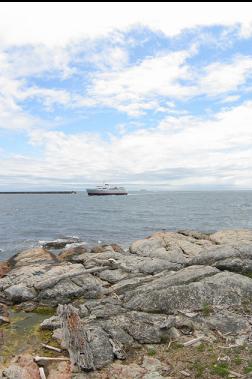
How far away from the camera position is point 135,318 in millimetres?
15531

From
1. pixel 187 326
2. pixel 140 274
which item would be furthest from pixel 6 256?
pixel 187 326

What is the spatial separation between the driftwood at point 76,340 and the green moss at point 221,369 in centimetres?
406

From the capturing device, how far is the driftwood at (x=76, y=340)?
Answer: 12.8 metres

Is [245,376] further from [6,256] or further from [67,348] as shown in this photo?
[6,256]

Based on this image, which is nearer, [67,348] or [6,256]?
[67,348]

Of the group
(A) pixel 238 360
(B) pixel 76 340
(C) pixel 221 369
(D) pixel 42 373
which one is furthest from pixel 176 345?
(D) pixel 42 373

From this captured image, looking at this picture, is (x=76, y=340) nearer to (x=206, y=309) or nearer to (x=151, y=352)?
(x=151, y=352)

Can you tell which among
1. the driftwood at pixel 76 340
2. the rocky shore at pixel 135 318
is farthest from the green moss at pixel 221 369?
the driftwood at pixel 76 340

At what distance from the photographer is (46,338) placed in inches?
616

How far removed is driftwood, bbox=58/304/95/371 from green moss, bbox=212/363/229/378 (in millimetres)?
4056

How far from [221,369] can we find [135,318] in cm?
440

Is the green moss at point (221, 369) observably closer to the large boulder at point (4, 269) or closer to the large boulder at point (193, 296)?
the large boulder at point (193, 296)

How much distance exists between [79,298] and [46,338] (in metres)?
5.11

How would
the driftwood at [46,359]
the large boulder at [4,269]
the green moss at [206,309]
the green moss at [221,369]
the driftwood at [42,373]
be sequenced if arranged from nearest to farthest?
1. the green moss at [221,369]
2. the driftwood at [42,373]
3. the driftwood at [46,359]
4. the green moss at [206,309]
5. the large boulder at [4,269]
